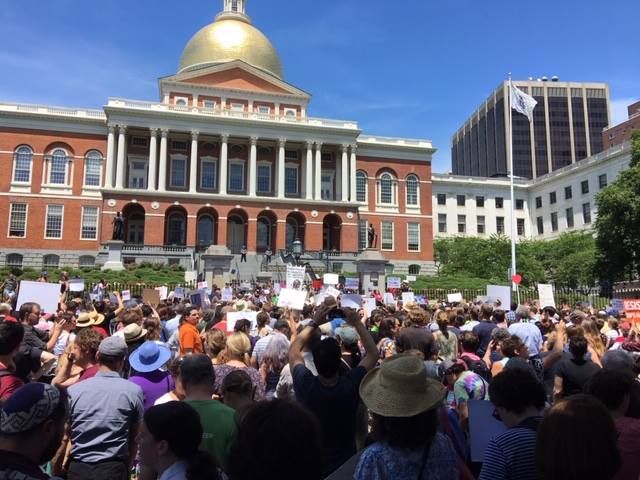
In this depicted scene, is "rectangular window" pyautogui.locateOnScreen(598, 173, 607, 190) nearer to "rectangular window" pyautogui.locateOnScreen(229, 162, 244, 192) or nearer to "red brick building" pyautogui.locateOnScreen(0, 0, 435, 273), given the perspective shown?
"red brick building" pyautogui.locateOnScreen(0, 0, 435, 273)

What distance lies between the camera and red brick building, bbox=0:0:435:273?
5209 centimetres

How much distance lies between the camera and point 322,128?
189ft

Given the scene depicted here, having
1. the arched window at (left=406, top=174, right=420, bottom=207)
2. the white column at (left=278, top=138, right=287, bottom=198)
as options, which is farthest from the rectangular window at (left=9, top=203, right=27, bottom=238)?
the arched window at (left=406, top=174, right=420, bottom=207)

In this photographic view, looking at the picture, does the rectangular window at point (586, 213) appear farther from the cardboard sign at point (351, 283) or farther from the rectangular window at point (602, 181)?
the cardboard sign at point (351, 283)

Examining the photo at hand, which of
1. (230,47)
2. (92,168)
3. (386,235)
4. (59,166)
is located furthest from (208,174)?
(386,235)

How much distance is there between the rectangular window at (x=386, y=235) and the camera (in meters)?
62.1

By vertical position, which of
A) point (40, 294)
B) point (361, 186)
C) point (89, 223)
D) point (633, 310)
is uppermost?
point (361, 186)

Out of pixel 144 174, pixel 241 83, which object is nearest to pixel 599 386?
pixel 144 174

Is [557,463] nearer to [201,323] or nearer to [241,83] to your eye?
[201,323]

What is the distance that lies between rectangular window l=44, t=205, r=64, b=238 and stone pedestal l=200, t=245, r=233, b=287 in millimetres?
25513

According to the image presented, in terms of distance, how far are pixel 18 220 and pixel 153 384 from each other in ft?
177

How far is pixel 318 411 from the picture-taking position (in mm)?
4434

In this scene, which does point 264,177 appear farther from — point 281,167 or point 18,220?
point 18,220

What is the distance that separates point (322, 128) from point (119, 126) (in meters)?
21.1
